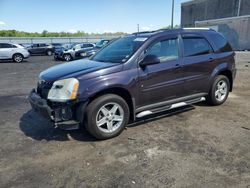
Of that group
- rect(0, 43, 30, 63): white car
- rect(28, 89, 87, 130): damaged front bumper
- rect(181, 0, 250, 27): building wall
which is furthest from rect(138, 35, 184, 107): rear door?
rect(181, 0, 250, 27): building wall

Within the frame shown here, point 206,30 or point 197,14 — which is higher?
point 197,14

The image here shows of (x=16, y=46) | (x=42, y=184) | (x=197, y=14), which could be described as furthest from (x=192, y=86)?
(x=197, y=14)

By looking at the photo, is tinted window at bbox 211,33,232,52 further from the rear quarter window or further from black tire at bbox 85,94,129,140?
black tire at bbox 85,94,129,140

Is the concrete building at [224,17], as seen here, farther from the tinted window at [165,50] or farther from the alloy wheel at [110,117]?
the alloy wheel at [110,117]

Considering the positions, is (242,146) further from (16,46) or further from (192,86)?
(16,46)

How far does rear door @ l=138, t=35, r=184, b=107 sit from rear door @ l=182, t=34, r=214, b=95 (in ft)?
0.63

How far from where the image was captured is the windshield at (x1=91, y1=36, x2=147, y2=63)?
415 centimetres

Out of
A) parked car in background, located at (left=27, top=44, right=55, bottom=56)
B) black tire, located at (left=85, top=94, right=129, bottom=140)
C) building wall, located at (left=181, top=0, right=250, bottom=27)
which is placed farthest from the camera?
building wall, located at (left=181, top=0, right=250, bottom=27)

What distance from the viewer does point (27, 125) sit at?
456 cm

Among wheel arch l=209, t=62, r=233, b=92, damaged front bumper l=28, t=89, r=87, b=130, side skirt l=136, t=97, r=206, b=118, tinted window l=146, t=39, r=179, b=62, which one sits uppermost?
tinted window l=146, t=39, r=179, b=62

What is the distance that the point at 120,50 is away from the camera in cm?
455

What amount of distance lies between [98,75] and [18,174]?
1821mm

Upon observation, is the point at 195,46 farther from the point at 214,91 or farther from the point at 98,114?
the point at 98,114

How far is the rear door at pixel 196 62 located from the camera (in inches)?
184
